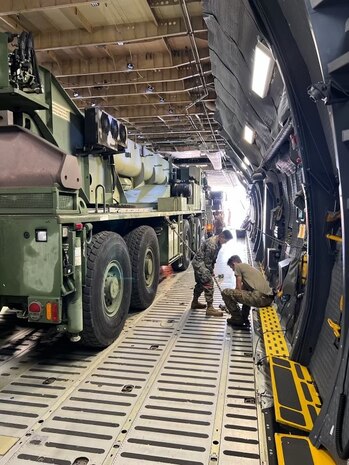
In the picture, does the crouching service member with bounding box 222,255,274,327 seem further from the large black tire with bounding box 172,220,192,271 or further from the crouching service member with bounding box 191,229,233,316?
the large black tire with bounding box 172,220,192,271

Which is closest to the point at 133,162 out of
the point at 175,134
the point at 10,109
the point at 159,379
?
the point at 10,109

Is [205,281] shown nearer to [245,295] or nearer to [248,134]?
[245,295]

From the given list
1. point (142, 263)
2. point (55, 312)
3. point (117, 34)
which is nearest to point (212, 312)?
point (142, 263)

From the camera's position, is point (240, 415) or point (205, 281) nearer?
point (240, 415)

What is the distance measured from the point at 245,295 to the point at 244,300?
7 centimetres

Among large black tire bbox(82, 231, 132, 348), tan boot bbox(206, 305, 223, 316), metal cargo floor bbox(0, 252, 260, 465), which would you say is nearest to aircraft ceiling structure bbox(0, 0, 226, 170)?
large black tire bbox(82, 231, 132, 348)

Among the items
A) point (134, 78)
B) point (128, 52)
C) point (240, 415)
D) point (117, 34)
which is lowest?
point (240, 415)

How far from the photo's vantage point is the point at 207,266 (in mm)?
5387

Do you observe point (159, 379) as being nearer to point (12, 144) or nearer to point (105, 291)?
point (105, 291)

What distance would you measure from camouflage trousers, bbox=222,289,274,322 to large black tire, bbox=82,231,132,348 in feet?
4.44

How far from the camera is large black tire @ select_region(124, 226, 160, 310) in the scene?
501 centimetres

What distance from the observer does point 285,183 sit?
5.86 metres

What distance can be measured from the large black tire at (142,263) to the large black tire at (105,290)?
646mm

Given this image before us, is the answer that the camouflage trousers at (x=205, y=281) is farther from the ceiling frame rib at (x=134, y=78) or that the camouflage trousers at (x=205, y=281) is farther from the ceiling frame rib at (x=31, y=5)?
the ceiling frame rib at (x=134, y=78)
